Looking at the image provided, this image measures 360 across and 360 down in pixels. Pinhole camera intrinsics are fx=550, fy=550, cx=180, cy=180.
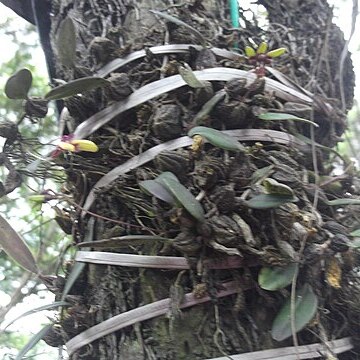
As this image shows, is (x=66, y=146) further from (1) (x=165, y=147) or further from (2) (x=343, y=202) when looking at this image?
(2) (x=343, y=202)

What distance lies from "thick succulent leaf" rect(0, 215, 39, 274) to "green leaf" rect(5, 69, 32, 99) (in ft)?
0.53

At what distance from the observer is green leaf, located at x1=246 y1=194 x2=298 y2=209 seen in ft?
1.95

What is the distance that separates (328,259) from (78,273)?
11.8 inches

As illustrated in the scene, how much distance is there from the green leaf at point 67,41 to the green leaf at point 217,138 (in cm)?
21

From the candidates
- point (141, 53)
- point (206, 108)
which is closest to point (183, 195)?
point (206, 108)

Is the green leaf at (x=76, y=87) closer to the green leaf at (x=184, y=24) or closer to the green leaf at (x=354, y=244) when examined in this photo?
the green leaf at (x=184, y=24)

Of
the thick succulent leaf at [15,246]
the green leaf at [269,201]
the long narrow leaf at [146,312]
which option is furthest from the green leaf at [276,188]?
the thick succulent leaf at [15,246]

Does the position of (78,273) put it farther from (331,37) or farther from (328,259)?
(331,37)

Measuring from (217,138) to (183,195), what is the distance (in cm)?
9

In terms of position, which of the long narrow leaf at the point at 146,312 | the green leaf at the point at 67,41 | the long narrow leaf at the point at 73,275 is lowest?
the long narrow leaf at the point at 146,312

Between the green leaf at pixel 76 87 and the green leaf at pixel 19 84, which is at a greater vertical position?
the green leaf at pixel 19 84

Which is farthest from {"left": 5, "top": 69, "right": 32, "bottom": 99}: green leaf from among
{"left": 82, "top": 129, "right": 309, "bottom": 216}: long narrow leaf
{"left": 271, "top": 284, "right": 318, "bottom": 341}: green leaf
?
{"left": 271, "top": 284, "right": 318, "bottom": 341}: green leaf

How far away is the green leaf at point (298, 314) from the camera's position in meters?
0.58

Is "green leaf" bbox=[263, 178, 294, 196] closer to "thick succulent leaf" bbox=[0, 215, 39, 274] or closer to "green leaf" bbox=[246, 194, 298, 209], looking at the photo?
"green leaf" bbox=[246, 194, 298, 209]
